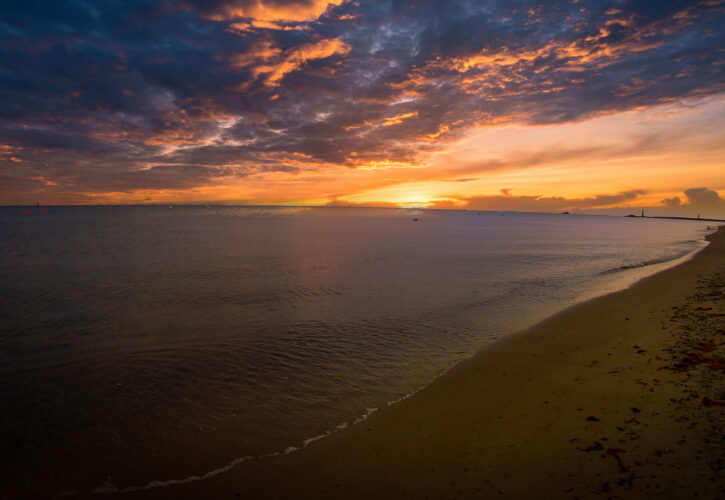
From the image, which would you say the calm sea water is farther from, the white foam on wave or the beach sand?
the beach sand

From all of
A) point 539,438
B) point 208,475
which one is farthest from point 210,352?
point 539,438

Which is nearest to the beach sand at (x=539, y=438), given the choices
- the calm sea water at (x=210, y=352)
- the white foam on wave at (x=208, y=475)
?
the white foam on wave at (x=208, y=475)

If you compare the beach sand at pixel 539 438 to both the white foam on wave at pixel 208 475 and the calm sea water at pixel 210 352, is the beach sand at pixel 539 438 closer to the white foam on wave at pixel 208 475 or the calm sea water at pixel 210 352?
the white foam on wave at pixel 208 475

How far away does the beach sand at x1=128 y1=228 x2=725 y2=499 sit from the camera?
18.1ft

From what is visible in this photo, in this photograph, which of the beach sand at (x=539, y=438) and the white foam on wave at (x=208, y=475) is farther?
the white foam on wave at (x=208, y=475)

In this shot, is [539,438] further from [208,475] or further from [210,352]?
[210,352]

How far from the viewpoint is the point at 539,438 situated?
6797 millimetres

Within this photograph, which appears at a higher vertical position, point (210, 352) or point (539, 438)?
point (539, 438)

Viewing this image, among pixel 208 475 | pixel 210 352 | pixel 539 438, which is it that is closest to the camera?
pixel 208 475

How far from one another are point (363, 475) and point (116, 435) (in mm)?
5701

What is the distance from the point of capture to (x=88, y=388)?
990cm

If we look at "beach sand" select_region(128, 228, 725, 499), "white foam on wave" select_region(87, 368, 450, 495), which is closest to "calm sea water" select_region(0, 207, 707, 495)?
"white foam on wave" select_region(87, 368, 450, 495)

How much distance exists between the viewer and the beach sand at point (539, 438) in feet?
18.1

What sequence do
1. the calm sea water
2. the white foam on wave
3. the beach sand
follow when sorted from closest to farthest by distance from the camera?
the beach sand
the white foam on wave
the calm sea water
